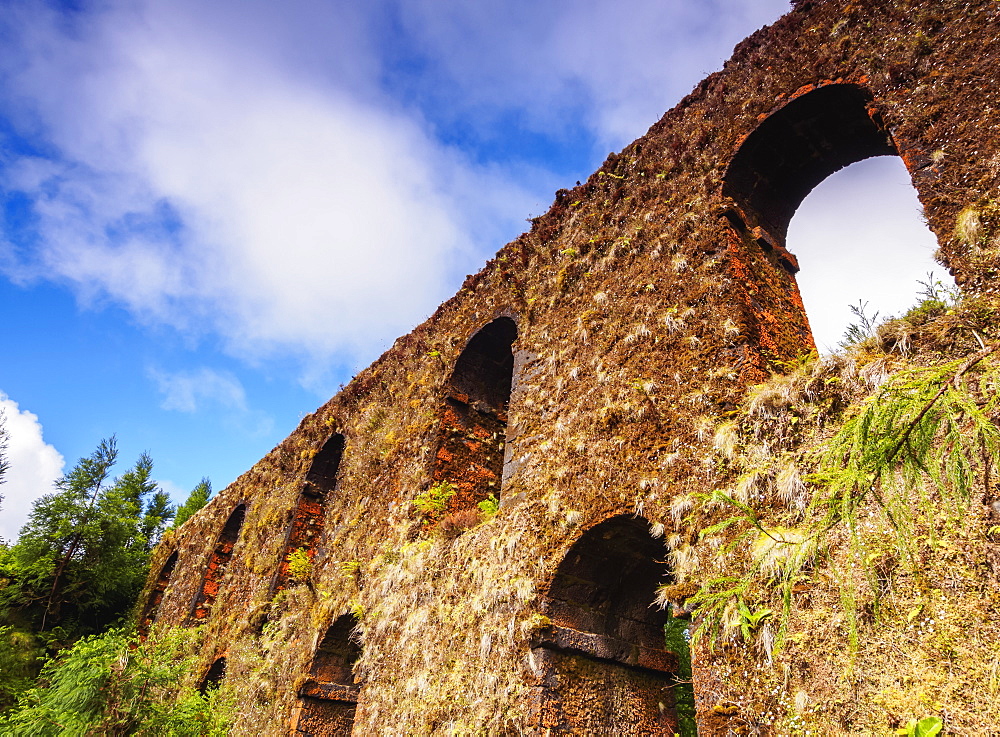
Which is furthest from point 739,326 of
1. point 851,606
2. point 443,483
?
point 443,483

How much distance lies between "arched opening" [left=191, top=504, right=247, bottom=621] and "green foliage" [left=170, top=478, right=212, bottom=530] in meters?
15.6

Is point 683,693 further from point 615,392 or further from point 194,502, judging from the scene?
point 194,502

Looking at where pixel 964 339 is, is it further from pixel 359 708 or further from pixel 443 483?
pixel 359 708

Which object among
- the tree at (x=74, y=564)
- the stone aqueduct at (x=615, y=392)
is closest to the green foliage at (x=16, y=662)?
the tree at (x=74, y=564)

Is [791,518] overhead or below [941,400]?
overhead

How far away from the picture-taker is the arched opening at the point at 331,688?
7.14 meters

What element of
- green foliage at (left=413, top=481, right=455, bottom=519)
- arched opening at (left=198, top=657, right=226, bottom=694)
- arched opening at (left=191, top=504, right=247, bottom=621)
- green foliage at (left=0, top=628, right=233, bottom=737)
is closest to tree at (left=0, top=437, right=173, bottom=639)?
arched opening at (left=191, top=504, right=247, bottom=621)

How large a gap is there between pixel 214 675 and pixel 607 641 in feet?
27.1

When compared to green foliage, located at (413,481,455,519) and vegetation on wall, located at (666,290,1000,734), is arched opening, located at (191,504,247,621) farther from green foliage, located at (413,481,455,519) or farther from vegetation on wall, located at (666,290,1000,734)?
vegetation on wall, located at (666,290,1000,734)

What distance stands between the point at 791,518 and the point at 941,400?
1.88 m

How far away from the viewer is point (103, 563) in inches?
637

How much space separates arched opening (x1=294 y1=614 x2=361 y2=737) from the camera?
23.4 feet

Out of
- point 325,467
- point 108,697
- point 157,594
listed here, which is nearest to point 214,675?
point 325,467

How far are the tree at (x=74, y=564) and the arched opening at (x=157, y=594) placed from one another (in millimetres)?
945
